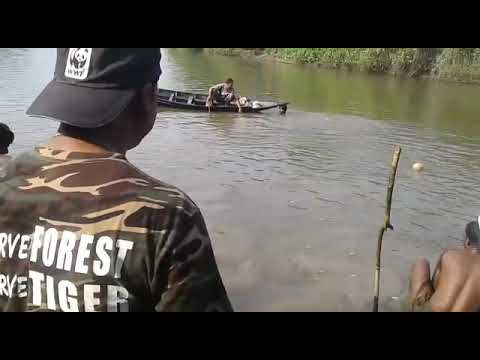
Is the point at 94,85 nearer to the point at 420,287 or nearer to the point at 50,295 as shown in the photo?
the point at 50,295

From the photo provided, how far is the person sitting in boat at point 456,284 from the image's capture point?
3479 mm

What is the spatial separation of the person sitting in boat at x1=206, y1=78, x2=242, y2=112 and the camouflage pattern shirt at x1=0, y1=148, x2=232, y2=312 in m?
14.3

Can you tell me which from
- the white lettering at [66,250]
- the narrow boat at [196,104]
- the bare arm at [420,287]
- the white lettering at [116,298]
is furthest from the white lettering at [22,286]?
the narrow boat at [196,104]

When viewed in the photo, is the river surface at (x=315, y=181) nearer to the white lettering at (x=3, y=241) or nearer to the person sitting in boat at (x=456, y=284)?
the person sitting in boat at (x=456, y=284)

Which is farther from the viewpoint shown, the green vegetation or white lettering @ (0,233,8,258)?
the green vegetation

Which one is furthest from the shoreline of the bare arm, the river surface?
the bare arm

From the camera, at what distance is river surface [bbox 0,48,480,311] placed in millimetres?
6156

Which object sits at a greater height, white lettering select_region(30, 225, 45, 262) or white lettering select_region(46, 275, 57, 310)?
white lettering select_region(30, 225, 45, 262)

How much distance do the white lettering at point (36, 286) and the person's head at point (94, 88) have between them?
35 centimetres

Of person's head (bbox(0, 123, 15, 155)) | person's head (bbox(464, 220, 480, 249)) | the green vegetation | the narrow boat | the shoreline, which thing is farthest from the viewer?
the shoreline

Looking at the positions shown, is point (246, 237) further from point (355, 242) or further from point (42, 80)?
point (42, 80)

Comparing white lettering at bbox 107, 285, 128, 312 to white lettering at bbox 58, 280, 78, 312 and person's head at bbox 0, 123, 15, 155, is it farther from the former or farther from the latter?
person's head at bbox 0, 123, 15, 155
